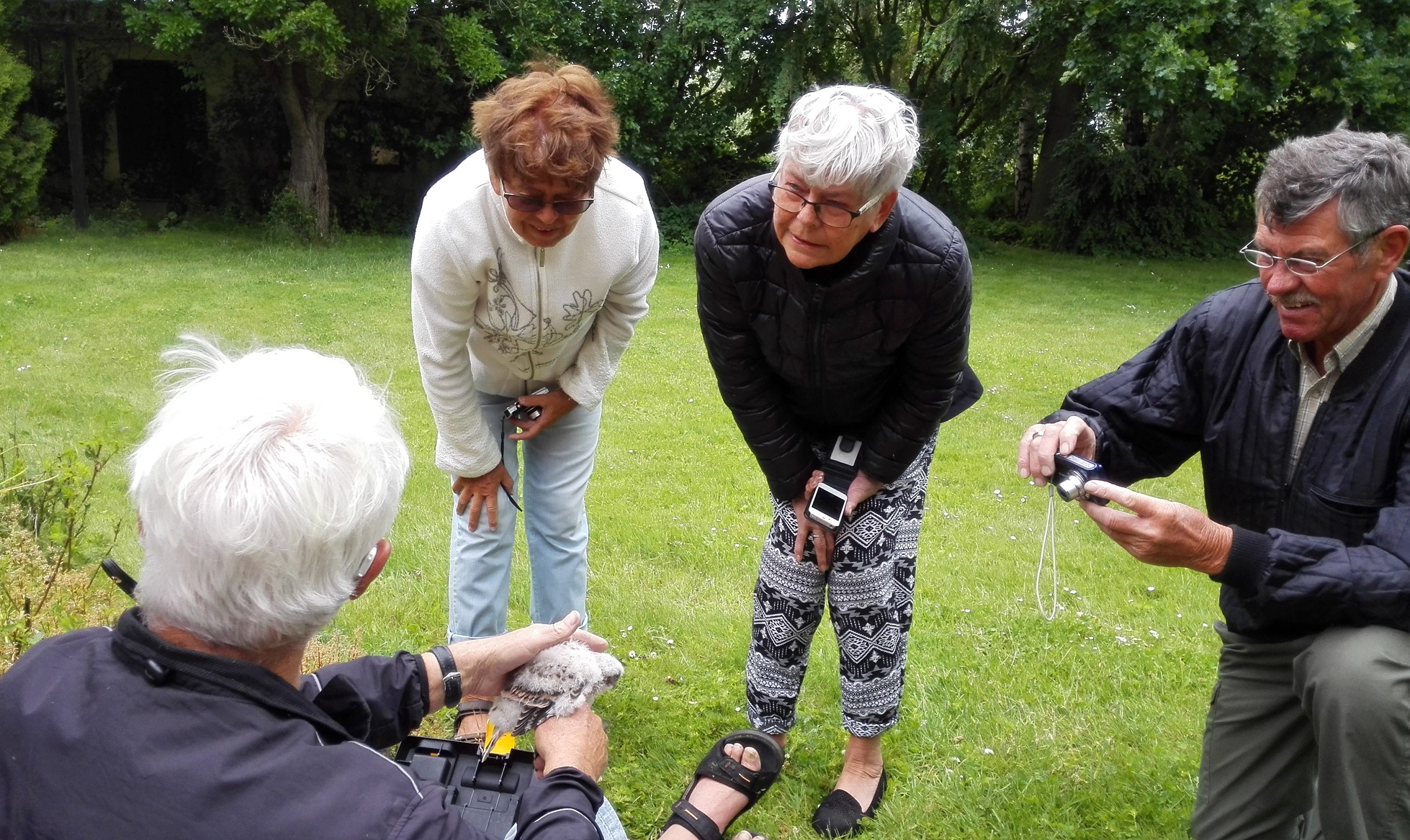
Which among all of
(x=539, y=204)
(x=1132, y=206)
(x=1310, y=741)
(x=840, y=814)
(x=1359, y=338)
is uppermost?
(x=539, y=204)

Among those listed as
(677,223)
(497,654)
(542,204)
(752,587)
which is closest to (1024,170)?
(677,223)

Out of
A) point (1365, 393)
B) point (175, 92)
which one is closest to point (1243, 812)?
point (1365, 393)

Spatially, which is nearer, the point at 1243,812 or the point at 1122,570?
the point at 1243,812

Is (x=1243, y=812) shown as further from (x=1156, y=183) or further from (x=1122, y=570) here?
(x=1156, y=183)

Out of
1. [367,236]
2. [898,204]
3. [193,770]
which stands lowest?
[367,236]

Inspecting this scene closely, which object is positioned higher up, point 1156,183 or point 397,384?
point 1156,183

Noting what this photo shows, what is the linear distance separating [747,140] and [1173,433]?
16.4 metres

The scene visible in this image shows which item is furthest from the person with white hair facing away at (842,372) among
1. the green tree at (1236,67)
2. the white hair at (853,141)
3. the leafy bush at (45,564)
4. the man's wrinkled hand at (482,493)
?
the green tree at (1236,67)

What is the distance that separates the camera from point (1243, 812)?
2727mm

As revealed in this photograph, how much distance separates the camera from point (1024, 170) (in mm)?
20281

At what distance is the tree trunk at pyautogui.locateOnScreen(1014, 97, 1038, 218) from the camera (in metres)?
20.1

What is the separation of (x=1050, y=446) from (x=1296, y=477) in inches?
21.9

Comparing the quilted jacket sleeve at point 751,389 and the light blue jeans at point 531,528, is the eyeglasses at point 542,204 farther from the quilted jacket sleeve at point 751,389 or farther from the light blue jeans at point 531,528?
the light blue jeans at point 531,528

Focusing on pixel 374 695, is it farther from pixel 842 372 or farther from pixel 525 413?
pixel 842 372
